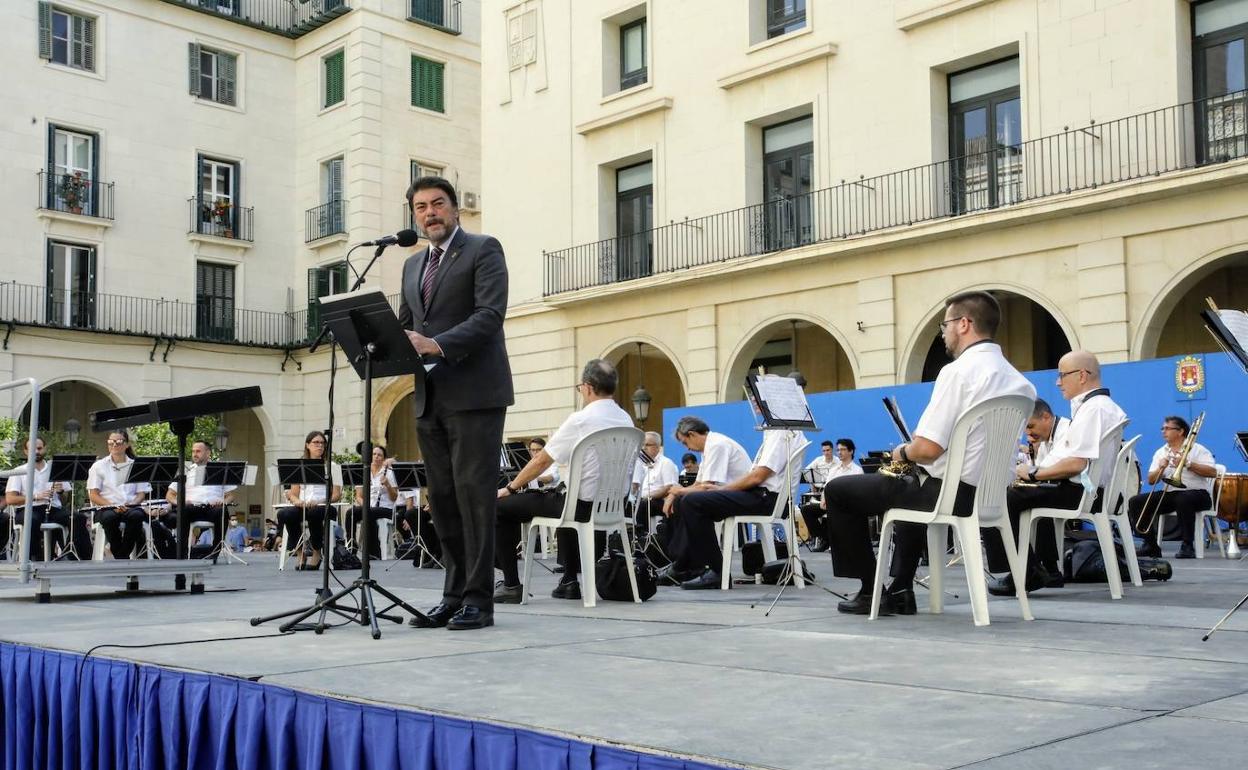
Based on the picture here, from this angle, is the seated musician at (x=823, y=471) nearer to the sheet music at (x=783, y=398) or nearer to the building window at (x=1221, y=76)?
the building window at (x=1221, y=76)

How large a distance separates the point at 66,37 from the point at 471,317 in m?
27.1

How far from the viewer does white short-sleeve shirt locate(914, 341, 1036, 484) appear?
5781 millimetres

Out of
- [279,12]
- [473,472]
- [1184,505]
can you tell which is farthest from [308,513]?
[279,12]

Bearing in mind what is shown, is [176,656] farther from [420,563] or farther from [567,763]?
[420,563]

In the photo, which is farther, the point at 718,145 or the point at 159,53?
the point at 159,53

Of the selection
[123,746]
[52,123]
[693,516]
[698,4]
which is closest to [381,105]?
[52,123]

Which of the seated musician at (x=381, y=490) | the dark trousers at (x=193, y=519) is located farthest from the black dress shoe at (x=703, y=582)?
the dark trousers at (x=193, y=519)

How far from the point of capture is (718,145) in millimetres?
21438

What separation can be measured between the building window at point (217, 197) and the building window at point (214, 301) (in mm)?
927

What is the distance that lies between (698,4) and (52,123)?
51.1 feet

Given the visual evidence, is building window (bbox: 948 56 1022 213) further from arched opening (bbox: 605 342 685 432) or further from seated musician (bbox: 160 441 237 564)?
seated musician (bbox: 160 441 237 564)

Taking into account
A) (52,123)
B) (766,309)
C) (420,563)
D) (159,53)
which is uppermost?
(159,53)

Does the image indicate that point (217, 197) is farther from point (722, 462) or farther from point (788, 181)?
point (722, 462)

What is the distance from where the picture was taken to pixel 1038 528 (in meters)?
8.10
